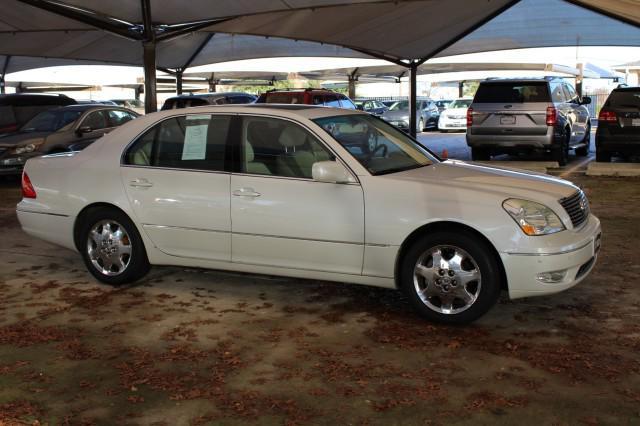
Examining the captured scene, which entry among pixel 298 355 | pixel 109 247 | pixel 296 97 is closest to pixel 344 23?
pixel 296 97

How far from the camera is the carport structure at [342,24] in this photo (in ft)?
45.2

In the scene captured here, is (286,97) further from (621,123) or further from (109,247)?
(109,247)

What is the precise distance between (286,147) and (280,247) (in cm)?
78

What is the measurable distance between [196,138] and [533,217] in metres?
2.72

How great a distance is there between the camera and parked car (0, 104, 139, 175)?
12984mm

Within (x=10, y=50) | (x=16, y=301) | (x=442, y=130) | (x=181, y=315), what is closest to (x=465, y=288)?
(x=181, y=315)

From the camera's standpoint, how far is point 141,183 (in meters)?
5.84

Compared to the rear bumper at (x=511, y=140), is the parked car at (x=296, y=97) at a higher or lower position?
higher

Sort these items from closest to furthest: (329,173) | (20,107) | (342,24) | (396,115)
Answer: (329,173)
(20,107)
(342,24)
(396,115)

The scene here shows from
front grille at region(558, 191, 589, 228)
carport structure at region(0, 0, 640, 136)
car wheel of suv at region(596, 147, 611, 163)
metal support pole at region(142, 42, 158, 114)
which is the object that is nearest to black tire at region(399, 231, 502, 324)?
front grille at region(558, 191, 589, 228)

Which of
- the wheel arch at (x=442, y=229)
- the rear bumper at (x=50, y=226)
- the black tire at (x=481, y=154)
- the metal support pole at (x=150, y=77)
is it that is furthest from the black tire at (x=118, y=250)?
the black tire at (x=481, y=154)

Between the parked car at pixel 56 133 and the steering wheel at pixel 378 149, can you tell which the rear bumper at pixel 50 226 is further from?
the parked car at pixel 56 133

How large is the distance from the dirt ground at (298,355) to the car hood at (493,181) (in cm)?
92

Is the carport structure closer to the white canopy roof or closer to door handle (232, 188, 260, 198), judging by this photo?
the white canopy roof
